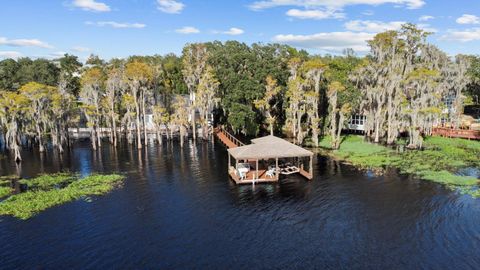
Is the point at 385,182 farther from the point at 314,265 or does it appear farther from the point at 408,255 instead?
the point at 314,265

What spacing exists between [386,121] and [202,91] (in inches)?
1283

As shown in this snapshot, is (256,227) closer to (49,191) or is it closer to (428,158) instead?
(49,191)

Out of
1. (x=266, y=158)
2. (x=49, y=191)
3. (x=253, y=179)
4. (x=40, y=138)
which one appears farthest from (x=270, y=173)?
(x=40, y=138)

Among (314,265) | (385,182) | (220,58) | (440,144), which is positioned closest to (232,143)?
(220,58)

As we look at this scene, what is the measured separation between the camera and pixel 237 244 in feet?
80.6

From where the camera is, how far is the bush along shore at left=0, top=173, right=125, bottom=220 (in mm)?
31047

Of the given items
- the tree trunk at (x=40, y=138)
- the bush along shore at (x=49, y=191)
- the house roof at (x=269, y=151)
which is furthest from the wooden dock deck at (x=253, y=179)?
the tree trunk at (x=40, y=138)

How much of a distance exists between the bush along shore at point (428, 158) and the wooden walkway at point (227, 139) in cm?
1339

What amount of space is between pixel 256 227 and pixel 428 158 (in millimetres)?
31906

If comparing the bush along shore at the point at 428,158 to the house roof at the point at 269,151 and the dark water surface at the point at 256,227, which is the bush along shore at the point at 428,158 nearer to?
the dark water surface at the point at 256,227

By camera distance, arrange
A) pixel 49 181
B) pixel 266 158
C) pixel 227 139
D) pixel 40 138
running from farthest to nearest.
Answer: pixel 227 139 < pixel 40 138 < pixel 49 181 < pixel 266 158

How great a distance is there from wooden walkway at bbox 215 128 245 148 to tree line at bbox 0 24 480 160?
7.89 ft

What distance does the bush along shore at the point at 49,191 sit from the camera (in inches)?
1222

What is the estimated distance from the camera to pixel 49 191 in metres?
35.7
